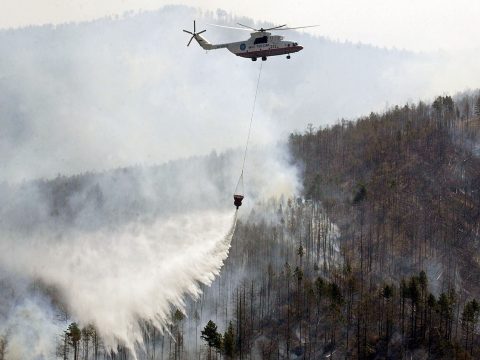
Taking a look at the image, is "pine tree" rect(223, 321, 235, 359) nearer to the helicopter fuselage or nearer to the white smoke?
the white smoke

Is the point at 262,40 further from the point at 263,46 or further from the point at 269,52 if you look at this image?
the point at 269,52

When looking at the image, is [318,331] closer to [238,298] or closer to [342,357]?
[342,357]

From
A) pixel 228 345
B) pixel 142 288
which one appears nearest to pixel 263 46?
pixel 228 345

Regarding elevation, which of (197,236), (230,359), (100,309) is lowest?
(230,359)

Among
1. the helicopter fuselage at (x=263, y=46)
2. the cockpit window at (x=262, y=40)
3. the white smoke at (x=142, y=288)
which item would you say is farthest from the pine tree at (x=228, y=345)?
the cockpit window at (x=262, y=40)

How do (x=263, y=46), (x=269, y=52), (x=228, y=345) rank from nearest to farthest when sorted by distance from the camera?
(x=269, y=52), (x=263, y=46), (x=228, y=345)

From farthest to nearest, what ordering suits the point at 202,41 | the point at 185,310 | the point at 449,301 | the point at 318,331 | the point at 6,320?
the point at 6,320, the point at 185,310, the point at 318,331, the point at 449,301, the point at 202,41

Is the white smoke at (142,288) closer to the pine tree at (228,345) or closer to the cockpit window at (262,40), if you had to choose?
the pine tree at (228,345)

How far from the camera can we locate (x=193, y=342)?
575 ft

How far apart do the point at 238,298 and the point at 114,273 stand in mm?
37395

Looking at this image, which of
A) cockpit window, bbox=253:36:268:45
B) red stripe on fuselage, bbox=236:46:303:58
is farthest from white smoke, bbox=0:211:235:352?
cockpit window, bbox=253:36:268:45

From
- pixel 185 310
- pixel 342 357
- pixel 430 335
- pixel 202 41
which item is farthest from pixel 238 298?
pixel 202 41

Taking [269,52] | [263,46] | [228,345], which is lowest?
[228,345]

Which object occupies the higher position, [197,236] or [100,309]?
[197,236]
